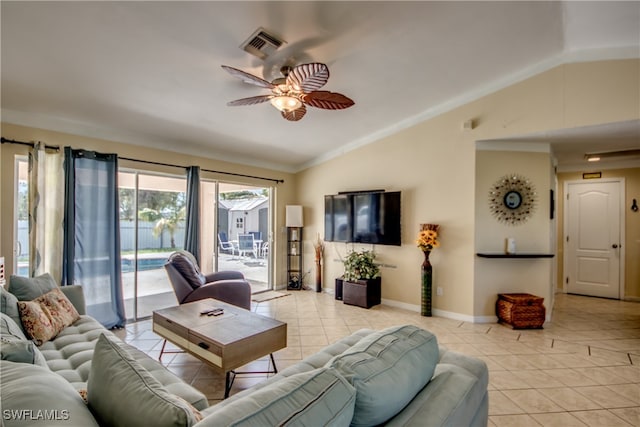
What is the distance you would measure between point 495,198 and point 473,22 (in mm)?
2270

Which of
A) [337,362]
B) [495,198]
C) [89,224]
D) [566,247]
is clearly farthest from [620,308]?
[89,224]

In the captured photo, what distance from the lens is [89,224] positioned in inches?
135

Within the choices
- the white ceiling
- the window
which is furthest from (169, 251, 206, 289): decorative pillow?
the white ceiling

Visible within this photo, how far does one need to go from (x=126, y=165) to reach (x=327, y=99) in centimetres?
290

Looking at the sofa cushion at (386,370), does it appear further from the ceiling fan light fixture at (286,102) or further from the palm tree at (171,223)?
the palm tree at (171,223)

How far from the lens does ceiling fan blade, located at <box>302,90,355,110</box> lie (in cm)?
253

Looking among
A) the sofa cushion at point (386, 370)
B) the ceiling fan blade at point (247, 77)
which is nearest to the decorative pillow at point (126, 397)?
the sofa cushion at point (386, 370)

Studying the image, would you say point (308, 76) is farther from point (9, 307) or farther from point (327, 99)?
point (9, 307)

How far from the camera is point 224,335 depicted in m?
2.20

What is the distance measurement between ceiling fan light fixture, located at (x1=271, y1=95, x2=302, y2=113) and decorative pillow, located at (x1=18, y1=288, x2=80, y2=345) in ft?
8.07

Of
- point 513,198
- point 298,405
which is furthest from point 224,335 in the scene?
point 513,198

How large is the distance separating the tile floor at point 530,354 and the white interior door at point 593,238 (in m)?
0.46

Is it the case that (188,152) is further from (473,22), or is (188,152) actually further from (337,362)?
(337,362)

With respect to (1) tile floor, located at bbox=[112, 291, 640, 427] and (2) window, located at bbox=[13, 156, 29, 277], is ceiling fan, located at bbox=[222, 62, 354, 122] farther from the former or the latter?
(2) window, located at bbox=[13, 156, 29, 277]
